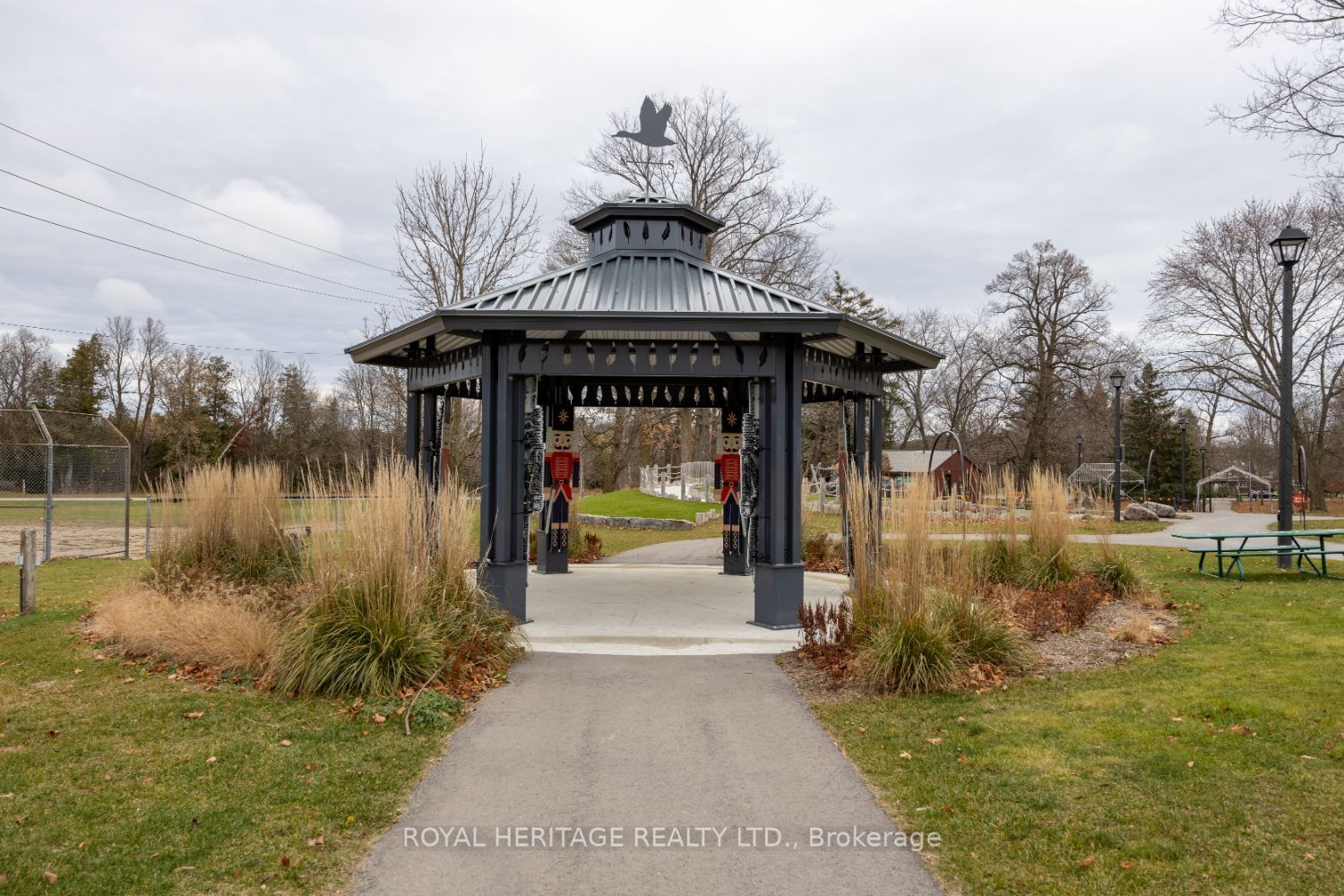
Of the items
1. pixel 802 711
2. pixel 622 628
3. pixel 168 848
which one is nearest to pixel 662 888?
pixel 168 848

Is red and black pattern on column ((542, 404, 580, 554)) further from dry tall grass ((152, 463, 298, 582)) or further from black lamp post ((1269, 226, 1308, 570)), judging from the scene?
black lamp post ((1269, 226, 1308, 570))

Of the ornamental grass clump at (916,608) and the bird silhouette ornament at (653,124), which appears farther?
the bird silhouette ornament at (653,124)

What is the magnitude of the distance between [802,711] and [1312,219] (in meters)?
29.1

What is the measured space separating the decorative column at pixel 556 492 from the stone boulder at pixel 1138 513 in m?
19.5

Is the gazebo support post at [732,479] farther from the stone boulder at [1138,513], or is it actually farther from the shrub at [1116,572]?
the stone boulder at [1138,513]

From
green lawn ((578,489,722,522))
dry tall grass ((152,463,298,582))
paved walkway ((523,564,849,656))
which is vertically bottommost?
paved walkway ((523,564,849,656))

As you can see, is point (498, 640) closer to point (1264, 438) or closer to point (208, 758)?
point (208, 758)

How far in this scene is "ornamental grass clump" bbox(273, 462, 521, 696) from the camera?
5.27 metres

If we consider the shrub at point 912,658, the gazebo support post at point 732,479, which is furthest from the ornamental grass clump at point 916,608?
the gazebo support post at point 732,479

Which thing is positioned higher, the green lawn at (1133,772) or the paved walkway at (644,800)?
the green lawn at (1133,772)

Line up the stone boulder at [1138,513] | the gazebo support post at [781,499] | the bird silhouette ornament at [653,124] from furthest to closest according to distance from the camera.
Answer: the stone boulder at [1138,513], the bird silhouette ornament at [653,124], the gazebo support post at [781,499]

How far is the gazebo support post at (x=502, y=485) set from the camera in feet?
24.7

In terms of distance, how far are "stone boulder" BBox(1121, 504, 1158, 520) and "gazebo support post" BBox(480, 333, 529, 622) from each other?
22.3m

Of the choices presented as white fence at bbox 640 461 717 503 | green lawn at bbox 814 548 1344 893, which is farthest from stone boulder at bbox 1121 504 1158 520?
green lawn at bbox 814 548 1344 893
